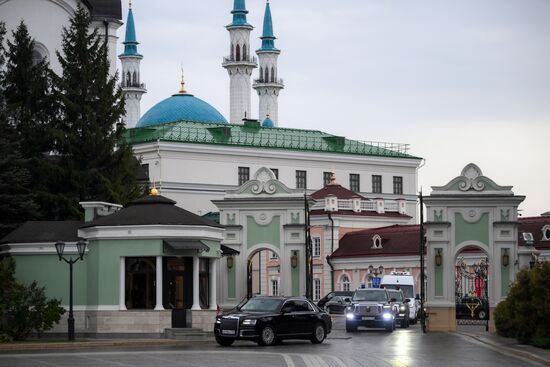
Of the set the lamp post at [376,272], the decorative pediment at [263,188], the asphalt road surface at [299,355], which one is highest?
the decorative pediment at [263,188]

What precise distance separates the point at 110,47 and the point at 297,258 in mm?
21418

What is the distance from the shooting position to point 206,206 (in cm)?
11494

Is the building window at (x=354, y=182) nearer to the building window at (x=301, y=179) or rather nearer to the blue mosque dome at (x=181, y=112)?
the building window at (x=301, y=179)

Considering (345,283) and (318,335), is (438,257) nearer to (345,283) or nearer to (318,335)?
(318,335)

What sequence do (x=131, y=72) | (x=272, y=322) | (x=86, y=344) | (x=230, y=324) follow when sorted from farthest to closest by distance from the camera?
(x=131, y=72)
(x=86, y=344)
(x=272, y=322)
(x=230, y=324)

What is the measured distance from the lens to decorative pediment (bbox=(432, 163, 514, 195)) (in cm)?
5972

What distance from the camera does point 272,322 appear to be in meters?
43.6

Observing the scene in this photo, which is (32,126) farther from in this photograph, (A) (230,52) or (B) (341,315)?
(A) (230,52)

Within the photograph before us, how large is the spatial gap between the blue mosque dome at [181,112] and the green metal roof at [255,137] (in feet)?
15.0

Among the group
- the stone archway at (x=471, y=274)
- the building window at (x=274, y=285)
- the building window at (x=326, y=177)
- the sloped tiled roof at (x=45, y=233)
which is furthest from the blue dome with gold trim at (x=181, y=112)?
the sloped tiled roof at (x=45, y=233)

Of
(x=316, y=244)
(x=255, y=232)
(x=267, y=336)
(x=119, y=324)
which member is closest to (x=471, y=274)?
(x=316, y=244)

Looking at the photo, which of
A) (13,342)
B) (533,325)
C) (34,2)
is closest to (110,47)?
(34,2)

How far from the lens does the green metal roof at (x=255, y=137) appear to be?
386ft

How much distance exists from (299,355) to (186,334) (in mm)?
12906
